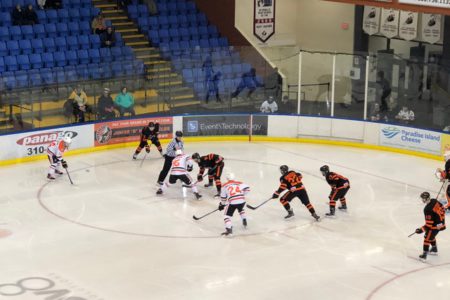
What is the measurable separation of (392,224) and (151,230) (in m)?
4.38

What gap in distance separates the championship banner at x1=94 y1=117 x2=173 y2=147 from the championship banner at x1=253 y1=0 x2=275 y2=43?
5957 millimetres

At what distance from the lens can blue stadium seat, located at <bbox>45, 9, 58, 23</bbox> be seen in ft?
79.2

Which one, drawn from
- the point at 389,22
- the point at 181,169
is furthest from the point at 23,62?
the point at 389,22

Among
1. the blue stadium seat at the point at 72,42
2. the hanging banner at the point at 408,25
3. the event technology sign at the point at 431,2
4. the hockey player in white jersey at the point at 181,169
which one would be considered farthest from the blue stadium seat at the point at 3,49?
the hanging banner at the point at 408,25

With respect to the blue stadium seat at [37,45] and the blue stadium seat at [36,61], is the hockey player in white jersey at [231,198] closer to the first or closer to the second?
the blue stadium seat at [36,61]

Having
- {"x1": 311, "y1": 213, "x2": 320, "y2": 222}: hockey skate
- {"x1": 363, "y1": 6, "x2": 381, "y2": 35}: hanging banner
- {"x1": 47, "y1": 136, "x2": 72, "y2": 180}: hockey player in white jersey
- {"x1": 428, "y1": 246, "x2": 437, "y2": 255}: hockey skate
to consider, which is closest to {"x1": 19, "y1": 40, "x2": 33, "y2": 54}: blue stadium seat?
{"x1": 47, "y1": 136, "x2": 72, "y2": 180}: hockey player in white jersey

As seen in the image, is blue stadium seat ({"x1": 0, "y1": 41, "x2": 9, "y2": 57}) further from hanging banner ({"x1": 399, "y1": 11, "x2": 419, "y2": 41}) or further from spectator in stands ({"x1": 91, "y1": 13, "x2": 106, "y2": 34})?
hanging banner ({"x1": 399, "y1": 11, "x2": 419, "y2": 41})

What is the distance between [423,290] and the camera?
13406 millimetres

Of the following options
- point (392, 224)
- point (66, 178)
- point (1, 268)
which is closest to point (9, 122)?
point (66, 178)

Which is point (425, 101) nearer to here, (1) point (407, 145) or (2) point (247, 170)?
(1) point (407, 145)

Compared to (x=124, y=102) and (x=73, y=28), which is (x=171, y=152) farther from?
(x=73, y=28)

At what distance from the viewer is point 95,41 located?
79.2 ft

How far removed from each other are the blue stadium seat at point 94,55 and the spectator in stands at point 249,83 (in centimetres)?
374

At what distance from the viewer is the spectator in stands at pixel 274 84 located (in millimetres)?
23109
